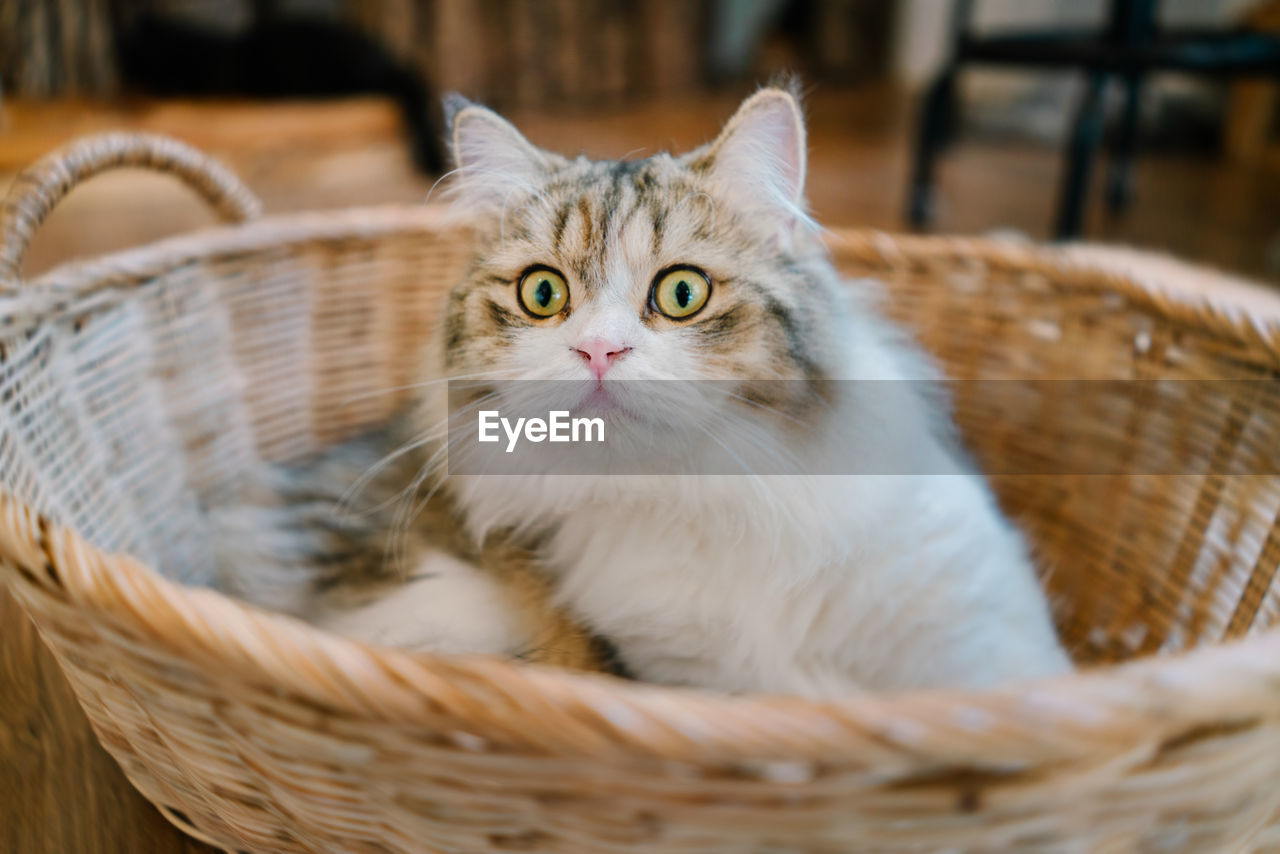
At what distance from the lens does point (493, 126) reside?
857 millimetres

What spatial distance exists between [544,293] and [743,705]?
43 centimetres

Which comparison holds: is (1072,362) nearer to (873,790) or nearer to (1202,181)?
(873,790)

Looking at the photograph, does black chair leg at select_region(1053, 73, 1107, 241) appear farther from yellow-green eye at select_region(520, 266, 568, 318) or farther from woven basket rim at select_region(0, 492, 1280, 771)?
woven basket rim at select_region(0, 492, 1280, 771)

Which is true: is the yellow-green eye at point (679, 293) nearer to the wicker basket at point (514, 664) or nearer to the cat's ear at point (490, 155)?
the cat's ear at point (490, 155)

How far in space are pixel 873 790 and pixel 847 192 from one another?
2.92 metres

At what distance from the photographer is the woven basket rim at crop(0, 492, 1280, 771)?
1.44 ft

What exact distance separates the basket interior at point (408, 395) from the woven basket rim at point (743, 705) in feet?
1.29

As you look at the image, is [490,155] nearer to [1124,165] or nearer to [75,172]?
[75,172]

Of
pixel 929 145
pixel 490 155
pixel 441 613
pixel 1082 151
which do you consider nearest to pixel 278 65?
pixel 929 145

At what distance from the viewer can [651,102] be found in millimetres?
4500

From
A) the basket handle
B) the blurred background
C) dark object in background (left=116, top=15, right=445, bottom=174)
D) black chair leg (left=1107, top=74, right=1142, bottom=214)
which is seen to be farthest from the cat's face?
black chair leg (left=1107, top=74, right=1142, bottom=214)

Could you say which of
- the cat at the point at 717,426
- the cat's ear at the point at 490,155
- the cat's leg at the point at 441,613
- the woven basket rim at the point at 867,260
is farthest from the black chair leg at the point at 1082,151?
the cat's leg at the point at 441,613

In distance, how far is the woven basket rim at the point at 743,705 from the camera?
438mm

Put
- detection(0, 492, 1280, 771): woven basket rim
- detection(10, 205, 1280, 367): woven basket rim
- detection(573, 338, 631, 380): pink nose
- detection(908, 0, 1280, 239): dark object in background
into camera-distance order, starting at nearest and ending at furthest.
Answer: detection(0, 492, 1280, 771): woven basket rim < detection(573, 338, 631, 380): pink nose < detection(10, 205, 1280, 367): woven basket rim < detection(908, 0, 1280, 239): dark object in background
